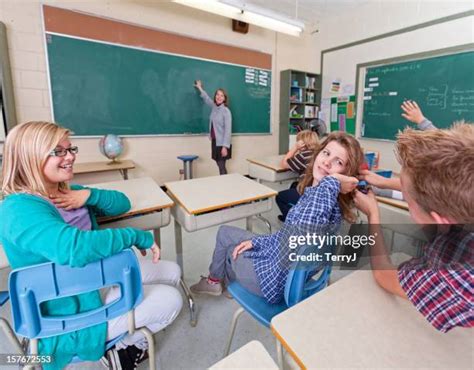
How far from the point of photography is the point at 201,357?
138 centimetres

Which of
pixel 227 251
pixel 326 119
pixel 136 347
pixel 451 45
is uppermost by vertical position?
pixel 451 45

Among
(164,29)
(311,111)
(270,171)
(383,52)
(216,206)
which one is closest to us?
(216,206)

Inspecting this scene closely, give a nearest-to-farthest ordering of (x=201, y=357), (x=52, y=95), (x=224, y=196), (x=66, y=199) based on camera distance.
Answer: (x=66, y=199)
(x=201, y=357)
(x=224, y=196)
(x=52, y=95)

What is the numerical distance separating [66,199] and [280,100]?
4697 millimetres

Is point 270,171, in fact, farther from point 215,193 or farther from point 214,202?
point 214,202

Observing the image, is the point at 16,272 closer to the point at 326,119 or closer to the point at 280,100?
the point at 280,100

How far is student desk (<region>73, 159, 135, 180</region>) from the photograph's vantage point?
3.17m

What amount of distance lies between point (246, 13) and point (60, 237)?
308cm

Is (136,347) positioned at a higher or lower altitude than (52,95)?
lower

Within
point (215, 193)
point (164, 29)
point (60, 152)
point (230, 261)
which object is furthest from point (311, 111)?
point (60, 152)

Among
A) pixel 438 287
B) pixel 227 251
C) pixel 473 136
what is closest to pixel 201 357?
pixel 227 251

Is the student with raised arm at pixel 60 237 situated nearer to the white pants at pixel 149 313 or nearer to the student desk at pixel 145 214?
the white pants at pixel 149 313

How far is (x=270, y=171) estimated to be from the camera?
8.86ft

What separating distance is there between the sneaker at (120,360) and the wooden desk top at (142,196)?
62 centimetres
